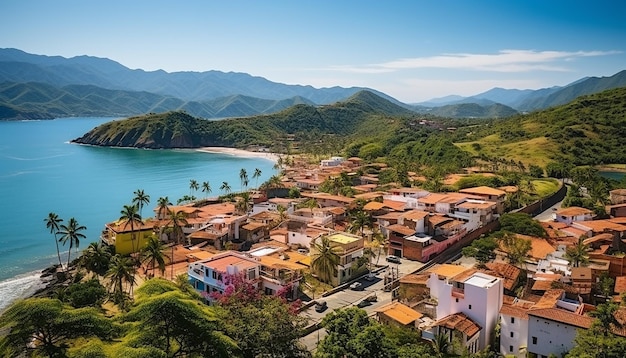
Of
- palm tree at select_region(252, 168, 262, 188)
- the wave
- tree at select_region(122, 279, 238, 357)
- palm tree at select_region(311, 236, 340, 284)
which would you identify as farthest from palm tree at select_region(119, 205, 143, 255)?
palm tree at select_region(252, 168, 262, 188)

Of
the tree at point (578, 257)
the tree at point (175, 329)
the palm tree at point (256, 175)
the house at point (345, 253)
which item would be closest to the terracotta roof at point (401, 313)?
the house at point (345, 253)

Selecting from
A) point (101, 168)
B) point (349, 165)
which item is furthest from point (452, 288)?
point (101, 168)

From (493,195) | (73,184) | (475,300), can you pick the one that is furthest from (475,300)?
(73,184)

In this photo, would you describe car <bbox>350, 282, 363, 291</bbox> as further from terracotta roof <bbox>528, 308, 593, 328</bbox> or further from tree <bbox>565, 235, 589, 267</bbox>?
tree <bbox>565, 235, 589, 267</bbox>

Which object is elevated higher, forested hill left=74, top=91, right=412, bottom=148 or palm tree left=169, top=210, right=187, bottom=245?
forested hill left=74, top=91, right=412, bottom=148

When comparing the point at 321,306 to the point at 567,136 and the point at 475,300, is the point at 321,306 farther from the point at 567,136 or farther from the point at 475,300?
the point at 567,136

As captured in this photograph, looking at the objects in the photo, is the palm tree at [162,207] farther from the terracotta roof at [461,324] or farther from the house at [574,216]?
the house at [574,216]
